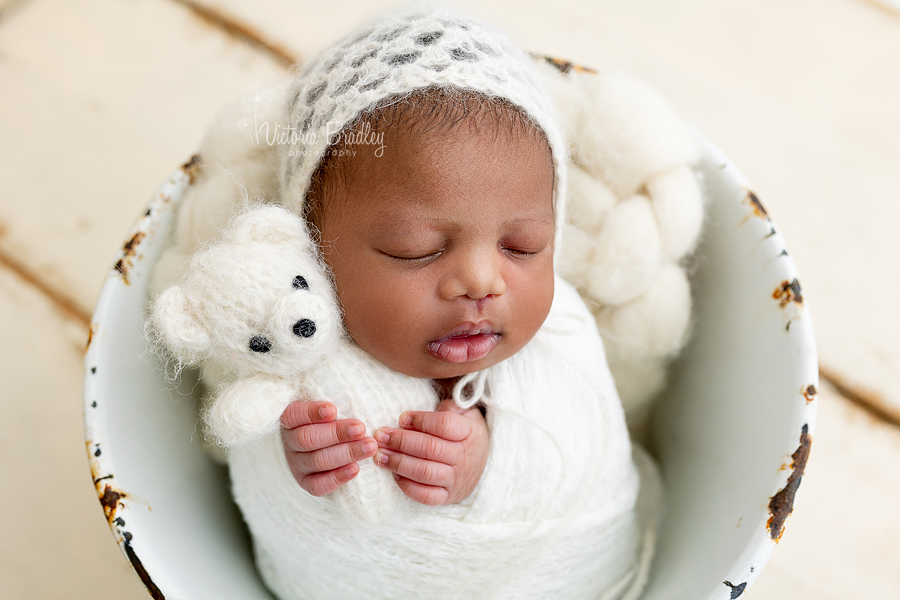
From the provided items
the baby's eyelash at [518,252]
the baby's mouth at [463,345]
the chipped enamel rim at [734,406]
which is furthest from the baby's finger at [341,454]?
the chipped enamel rim at [734,406]

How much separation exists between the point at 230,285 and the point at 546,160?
1.15ft

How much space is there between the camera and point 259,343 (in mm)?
639

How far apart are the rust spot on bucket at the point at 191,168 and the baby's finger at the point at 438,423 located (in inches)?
15.9

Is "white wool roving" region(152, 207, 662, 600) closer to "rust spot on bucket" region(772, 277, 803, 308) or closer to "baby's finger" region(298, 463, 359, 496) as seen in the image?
"baby's finger" region(298, 463, 359, 496)

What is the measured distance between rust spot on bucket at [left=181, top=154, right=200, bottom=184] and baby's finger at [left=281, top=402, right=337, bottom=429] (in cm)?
34

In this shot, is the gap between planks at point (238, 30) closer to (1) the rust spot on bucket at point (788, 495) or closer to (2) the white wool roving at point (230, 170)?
(2) the white wool roving at point (230, 170)

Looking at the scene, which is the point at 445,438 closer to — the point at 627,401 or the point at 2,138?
the point at 627,401

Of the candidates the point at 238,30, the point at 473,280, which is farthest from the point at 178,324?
the point at 238,30

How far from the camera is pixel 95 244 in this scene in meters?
1.22

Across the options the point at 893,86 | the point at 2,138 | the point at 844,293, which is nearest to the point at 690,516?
the point at 844,293

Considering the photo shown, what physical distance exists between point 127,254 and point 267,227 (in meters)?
0.21

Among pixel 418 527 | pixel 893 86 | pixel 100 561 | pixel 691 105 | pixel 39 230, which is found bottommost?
pixel 100 561

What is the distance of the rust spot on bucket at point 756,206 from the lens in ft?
2.66

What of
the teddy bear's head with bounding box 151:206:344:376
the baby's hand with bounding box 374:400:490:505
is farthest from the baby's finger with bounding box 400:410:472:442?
the teddy bear's head with bounding box 151:206:344:376
